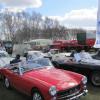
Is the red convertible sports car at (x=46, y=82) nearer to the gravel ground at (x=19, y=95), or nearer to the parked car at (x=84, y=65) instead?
the gravel ground at (x=19, y=95)

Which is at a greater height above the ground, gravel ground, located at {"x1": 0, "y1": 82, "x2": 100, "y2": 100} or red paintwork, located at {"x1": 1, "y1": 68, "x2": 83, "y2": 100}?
red paintwork, located at {"x1": 1, "y1": 68, "x2": 83, "y2": 100}

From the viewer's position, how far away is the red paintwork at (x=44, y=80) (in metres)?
7.45

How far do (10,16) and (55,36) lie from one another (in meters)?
21.5

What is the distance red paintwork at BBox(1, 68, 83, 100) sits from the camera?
745 centimetres

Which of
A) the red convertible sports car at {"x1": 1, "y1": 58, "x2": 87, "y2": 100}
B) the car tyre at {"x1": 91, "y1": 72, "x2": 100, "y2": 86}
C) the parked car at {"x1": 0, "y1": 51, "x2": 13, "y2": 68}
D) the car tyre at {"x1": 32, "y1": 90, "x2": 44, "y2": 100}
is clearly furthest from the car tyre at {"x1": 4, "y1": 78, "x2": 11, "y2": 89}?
the car tyre at {"x1": 91, "y1": 72, "x2": 100, "y2": 86}

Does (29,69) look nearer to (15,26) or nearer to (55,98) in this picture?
(55,98)

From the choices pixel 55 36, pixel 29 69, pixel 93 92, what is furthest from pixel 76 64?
pixel 55 36

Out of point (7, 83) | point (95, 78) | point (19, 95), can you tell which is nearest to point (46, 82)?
point (19, 95)

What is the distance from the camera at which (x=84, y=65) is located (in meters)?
10.9

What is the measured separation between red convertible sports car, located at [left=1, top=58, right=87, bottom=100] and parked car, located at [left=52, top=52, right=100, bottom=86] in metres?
1.85

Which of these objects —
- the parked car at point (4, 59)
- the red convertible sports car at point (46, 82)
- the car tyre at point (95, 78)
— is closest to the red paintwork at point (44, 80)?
the red convertible sports car at point (46, 82)

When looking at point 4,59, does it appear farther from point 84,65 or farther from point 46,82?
point 46,82

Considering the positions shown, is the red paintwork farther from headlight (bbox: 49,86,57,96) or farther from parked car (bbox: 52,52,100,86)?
parked car (bbox: 52,52,100,86)

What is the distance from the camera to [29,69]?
9.23 meters
